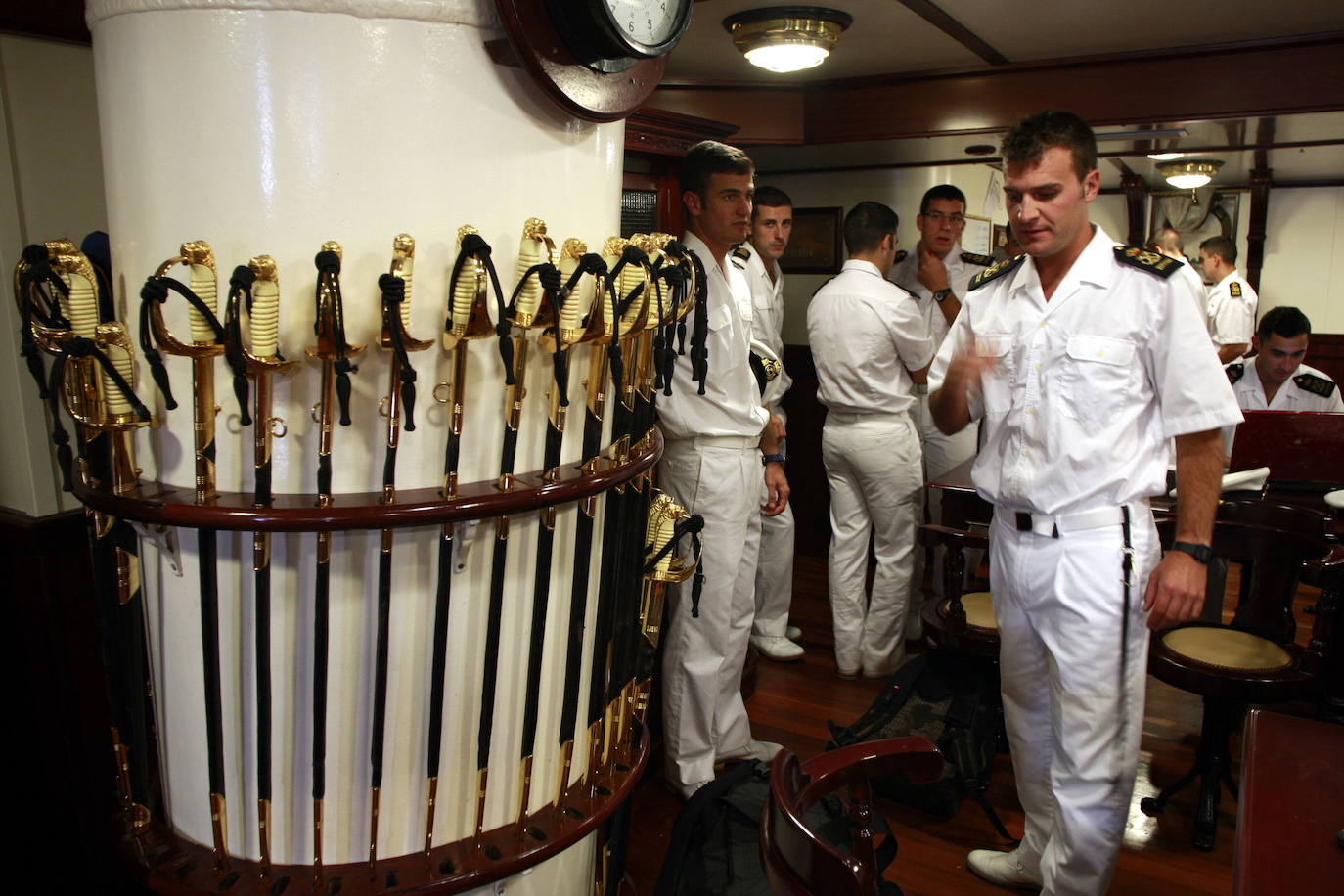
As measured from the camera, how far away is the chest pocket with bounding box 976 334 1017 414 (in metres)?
2.17

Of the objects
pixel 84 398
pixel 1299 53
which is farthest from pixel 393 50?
pixel 1299 53

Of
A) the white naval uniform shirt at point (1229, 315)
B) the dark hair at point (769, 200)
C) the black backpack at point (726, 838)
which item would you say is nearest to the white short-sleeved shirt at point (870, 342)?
the dark hair at point (769, 200)

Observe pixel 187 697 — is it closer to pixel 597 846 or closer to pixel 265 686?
pixel 265 686

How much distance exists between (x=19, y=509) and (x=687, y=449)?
1476 mm

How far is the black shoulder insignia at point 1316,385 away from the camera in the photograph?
432cm

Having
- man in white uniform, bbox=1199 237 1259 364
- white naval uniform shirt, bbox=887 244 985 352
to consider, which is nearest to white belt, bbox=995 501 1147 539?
white naval uniform shirt, bbox=887 244 985 352

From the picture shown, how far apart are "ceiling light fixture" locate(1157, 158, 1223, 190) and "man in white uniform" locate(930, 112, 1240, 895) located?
4998mm

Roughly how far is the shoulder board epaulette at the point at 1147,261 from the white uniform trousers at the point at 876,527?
1.65m

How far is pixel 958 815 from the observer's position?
2.76 m

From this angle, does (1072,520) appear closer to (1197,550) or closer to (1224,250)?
(1197,550)

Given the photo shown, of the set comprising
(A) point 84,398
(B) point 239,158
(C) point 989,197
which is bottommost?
(A) point 84,398

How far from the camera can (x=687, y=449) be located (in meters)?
2.59

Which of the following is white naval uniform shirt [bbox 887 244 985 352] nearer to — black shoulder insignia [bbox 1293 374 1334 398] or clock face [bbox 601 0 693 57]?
black shoulder insignia [bbox 1293 374 1334 398]

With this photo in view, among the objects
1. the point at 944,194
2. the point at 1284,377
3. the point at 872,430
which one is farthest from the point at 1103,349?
the point at 1284,377
